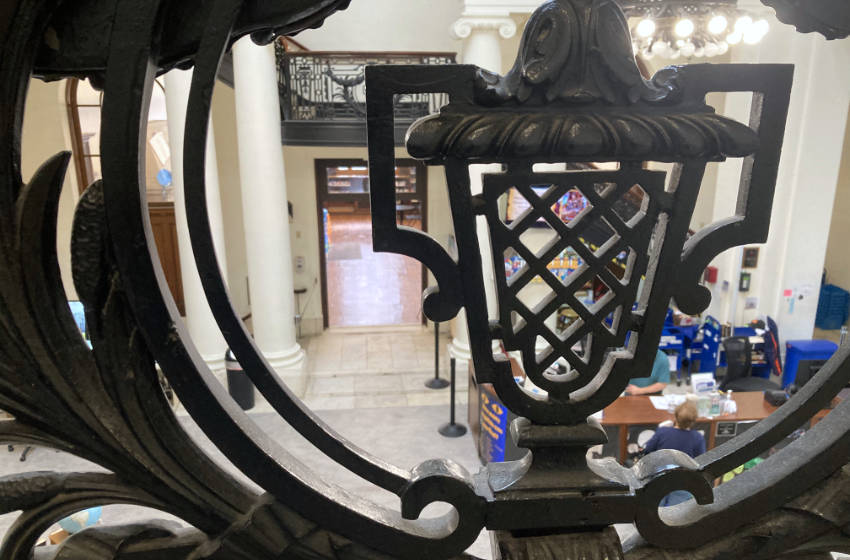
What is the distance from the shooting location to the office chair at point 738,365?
801 cm

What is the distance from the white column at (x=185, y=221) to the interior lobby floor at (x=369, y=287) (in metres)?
2.34

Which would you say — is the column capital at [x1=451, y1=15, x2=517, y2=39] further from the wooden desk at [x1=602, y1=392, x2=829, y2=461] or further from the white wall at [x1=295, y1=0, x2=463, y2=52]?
the wooden desk at [x1=602, y1=392, x2=829, y2=461]

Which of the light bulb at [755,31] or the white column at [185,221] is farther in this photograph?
the light bulb at [755,31]

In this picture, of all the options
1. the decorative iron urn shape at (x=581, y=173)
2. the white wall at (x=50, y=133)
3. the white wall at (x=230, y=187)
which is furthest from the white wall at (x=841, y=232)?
the white wall at (x=50, y=133)

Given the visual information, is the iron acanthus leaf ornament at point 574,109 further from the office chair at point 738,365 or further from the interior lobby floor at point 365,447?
the office chair at point 738,365

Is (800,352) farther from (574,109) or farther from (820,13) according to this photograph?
(574,109)

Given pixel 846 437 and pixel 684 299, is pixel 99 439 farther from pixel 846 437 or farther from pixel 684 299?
pixel 846 437

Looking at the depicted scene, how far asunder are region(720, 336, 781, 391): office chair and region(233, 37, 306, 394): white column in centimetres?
603

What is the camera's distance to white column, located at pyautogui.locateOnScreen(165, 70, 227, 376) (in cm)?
725

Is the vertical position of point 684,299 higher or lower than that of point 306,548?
higher

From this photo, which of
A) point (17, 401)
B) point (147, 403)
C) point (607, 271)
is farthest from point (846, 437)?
point (17, 401)

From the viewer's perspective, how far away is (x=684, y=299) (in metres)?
0.75

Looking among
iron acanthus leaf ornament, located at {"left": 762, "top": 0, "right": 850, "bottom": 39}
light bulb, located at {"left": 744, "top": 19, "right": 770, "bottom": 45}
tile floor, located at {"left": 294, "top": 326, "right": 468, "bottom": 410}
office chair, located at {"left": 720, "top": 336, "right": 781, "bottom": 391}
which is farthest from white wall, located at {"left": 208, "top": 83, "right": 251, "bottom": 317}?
iron acanthus leaf ornament, located at {"left": 762, "top": 0, "right": 850, "bottom": 39}

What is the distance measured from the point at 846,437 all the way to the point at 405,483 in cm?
57
